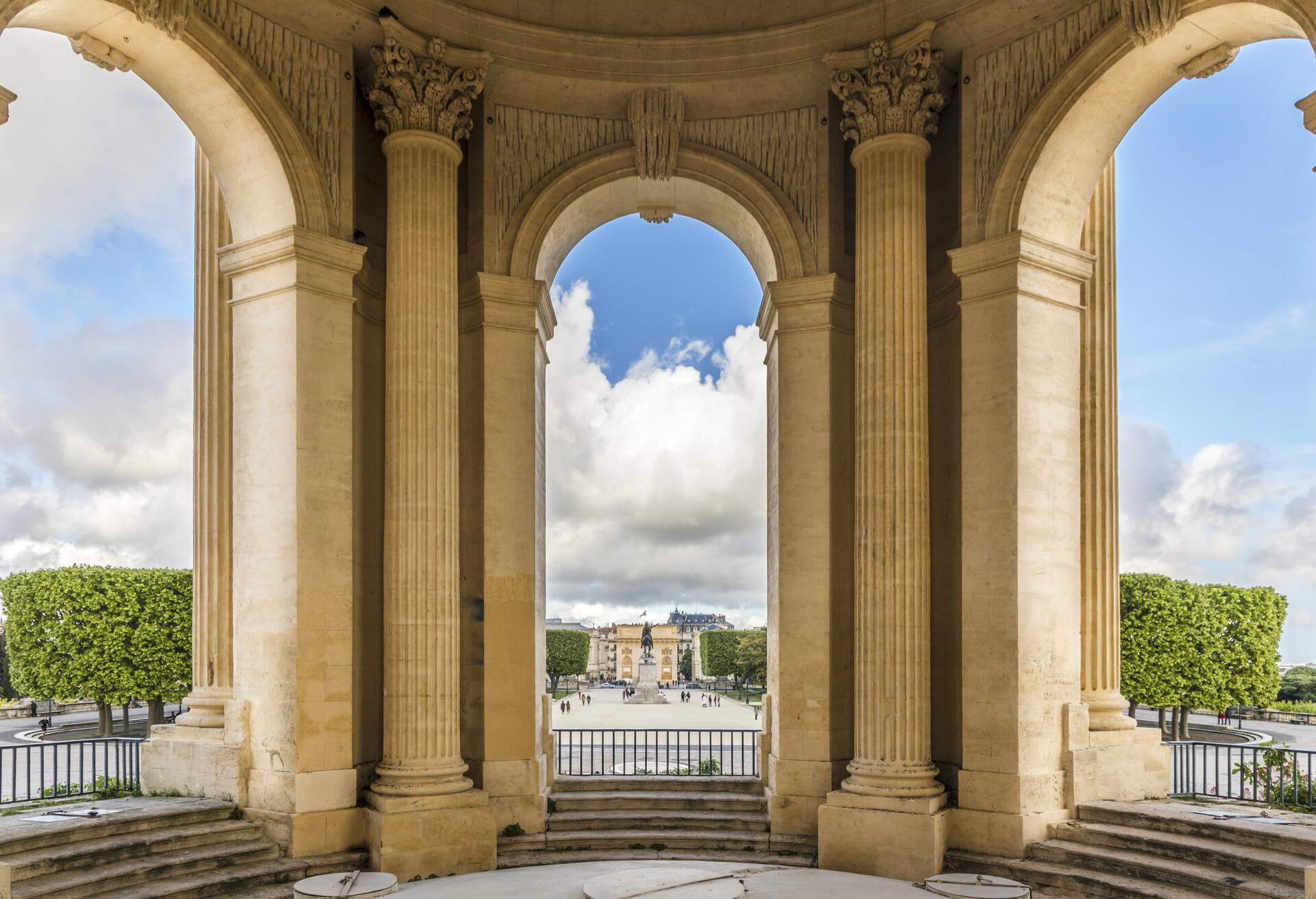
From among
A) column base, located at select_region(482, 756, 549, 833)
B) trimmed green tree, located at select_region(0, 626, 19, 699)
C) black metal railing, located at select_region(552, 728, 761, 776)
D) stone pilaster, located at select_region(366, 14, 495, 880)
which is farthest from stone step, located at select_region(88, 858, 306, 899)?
trimmed green tree, located at select_region(0, 626, 19, 699)

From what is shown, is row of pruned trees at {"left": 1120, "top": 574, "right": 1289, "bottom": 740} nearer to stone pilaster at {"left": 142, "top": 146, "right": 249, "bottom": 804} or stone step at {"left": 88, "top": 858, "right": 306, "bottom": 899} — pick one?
stone step at {"left": 88, "top": 858, "right": 306, "bottom": 899}

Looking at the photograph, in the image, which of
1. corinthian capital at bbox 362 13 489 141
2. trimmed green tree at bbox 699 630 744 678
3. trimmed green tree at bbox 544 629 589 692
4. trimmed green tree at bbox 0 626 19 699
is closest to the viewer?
corinthian capital at bbox 362 13 489 141

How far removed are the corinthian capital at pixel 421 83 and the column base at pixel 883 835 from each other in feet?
38.9

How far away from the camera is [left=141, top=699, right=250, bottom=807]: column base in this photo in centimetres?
1458

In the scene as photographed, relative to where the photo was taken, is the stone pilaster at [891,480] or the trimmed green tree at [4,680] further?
the trimmed green tree at [4,680]

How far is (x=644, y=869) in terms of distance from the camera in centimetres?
1247

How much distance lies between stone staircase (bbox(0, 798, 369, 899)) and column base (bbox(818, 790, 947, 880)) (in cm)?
660

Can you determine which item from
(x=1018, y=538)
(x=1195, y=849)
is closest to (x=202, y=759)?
(x=1018, y=538)

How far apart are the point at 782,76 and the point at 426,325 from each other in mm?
7411

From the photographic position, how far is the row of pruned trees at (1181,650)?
37.2 m

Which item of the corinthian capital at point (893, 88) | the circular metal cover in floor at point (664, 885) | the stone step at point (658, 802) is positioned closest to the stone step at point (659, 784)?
the stone step at point (658, 802)

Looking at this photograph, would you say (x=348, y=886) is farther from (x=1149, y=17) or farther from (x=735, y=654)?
(x=735, y=654)

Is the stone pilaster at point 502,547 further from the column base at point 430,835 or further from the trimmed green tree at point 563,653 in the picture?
the trimmed green tree at point 563,653

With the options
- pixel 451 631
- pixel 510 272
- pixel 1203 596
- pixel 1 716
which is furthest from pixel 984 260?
pixel 1 716
